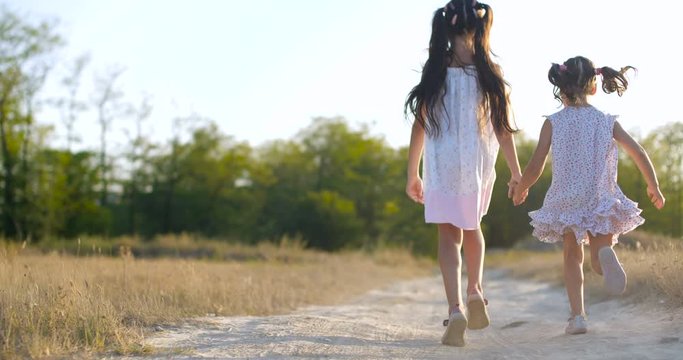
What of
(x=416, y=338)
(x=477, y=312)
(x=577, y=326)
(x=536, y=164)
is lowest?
(x=416, y=338)

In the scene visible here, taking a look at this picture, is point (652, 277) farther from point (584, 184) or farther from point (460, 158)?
point (460, 158)

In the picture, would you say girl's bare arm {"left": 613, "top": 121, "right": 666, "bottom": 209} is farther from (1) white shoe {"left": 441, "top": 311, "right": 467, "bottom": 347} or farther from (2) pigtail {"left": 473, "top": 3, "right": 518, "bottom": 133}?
(1) white shoe {"left": 441, "top": 311, "right": 467, "bottom": 347}

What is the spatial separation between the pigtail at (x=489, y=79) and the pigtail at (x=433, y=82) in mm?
217

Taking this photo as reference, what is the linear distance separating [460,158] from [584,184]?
962 millimetres

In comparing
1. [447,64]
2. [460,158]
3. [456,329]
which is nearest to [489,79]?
[447,64]

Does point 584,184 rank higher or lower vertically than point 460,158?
lower

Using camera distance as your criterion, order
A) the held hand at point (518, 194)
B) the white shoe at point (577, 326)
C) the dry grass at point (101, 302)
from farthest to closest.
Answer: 1. the held hand at point (518, 194)
2. the white shoe at point (577, 326)
3. the dry grass at point (101, 302)

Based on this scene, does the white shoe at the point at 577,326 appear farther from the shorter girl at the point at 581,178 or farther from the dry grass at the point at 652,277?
the dry grass at the point at 652,277

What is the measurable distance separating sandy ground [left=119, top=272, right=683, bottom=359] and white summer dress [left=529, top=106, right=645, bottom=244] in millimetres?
722

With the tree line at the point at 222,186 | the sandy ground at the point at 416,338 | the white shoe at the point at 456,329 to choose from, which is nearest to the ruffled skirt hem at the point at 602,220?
the sandy ground at the point at 416,338

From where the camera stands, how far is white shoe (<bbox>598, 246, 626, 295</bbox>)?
5.05 metres

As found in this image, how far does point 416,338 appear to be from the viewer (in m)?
5.73

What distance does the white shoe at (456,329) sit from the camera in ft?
16.4

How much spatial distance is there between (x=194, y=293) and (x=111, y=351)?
2932mm
